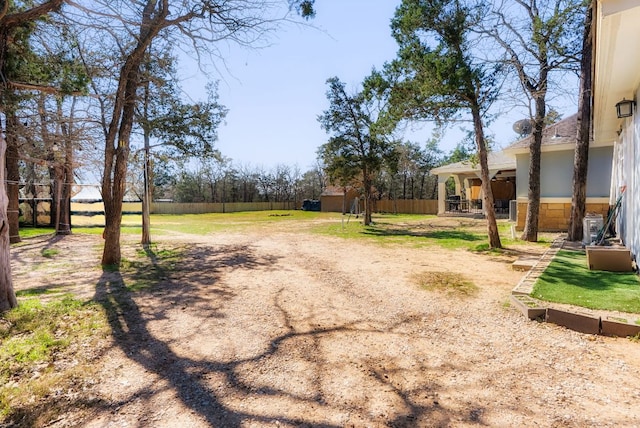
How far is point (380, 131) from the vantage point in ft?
31.9

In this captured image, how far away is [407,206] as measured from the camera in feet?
99.8

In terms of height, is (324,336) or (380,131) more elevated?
(380,131)

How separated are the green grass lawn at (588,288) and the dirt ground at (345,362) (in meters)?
0.55

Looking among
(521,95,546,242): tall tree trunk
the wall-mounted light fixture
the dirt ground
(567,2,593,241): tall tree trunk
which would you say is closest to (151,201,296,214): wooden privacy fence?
(521,95,546,242): tall tree trunk

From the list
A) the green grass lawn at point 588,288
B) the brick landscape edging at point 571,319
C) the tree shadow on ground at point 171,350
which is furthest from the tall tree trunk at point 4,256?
the green grass lawn at point 588,288

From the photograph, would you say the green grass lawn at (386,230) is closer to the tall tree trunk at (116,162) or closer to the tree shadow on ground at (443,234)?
the tree shadow on ground at (443,234)

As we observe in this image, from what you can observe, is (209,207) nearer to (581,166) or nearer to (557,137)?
(557,137)

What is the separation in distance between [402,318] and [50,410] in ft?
10.4

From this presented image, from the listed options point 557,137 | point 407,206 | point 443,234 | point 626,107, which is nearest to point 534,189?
point 557,137

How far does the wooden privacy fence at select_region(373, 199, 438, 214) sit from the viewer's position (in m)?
28.9

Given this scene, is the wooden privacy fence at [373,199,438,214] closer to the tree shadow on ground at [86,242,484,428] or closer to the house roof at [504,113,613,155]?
the house roof at [504,113,613,155]

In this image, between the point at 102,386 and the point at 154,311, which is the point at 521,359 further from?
the point at 154,311

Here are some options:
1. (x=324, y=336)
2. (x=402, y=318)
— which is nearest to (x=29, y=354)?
(x=324, y=336)

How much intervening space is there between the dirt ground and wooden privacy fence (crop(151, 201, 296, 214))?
3266cm
